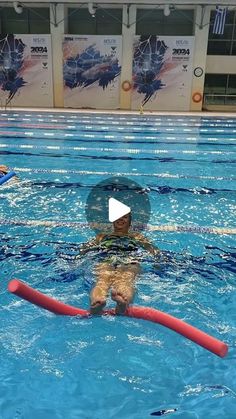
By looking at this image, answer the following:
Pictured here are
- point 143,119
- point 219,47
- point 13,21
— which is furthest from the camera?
point 13,21

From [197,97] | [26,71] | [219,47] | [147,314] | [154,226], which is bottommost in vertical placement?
[154,226]

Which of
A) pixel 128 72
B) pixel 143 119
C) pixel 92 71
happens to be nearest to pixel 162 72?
pixel 128 72

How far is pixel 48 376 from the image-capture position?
282 cm

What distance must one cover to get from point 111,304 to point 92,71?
691 inches

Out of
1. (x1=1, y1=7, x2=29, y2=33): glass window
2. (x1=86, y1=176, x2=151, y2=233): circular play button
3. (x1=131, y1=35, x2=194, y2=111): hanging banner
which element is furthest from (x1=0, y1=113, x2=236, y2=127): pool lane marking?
(x1=86, y1=176, x2=151, y2=233): circular play button

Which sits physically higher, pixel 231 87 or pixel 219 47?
pixel 219 47

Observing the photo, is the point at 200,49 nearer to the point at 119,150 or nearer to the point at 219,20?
the point at 219,20

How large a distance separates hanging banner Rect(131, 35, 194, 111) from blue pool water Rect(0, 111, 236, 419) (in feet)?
38.5

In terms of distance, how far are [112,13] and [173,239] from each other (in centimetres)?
1725

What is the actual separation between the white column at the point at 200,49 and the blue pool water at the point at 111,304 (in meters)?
11.8

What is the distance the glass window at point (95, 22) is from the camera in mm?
19516

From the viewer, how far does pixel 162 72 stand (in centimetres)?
1931
